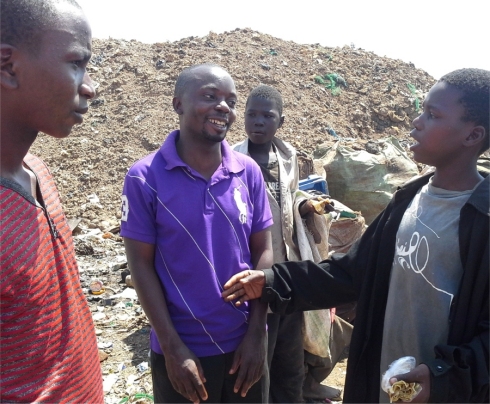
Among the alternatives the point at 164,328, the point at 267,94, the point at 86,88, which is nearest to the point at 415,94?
the point at 267,94

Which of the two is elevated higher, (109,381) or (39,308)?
(39,308)

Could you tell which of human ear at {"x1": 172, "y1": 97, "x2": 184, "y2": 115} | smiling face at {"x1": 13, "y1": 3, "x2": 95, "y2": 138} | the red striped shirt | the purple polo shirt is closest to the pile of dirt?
human ear at {"x1": 172, "y1": 97, "x2": 184, "y2": 115}

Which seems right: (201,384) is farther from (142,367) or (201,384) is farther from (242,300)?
(142,367)

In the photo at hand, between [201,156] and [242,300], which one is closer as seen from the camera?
[242,300]

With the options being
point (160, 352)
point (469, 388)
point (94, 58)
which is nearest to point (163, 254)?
point (160, 352)

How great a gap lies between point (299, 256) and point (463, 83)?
162cm

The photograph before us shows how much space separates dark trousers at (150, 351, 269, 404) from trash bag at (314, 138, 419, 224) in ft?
12.4

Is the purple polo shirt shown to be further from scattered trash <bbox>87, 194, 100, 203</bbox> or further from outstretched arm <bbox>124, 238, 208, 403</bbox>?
scattered trash <bbox>87, 194, 100, 203</bbox>

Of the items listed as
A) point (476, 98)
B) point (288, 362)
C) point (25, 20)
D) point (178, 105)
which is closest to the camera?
→ point (25, 20)

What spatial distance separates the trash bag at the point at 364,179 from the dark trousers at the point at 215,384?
12.4ft

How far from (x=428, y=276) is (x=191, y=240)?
34.6 inches

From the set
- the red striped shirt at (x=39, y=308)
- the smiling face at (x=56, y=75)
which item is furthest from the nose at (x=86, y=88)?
the red striped shirt at (x=39, y=308)

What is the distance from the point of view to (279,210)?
309cm

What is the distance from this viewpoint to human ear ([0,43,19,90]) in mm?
1151
